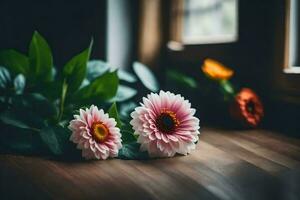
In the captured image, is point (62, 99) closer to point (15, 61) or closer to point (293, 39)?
point (15, 61)

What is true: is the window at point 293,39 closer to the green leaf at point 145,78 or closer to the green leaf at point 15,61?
the green leaf at point 145,78

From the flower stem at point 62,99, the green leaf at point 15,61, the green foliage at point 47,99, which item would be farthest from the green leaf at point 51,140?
the green leaf at point 15,61

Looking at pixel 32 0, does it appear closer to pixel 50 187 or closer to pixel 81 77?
pixel 81 77

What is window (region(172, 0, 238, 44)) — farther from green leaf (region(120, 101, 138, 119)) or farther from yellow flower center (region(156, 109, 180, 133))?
yellow flower center (region(156, 109, 180, 133))

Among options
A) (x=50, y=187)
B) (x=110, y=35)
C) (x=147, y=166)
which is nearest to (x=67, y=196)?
(x=50, y=187)

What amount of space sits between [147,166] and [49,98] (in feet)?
1.16

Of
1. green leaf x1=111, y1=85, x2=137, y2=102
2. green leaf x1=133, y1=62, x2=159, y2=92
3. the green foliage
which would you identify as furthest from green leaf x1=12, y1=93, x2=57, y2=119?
green leaf x1=133, y1=62, x2=159, y2=92

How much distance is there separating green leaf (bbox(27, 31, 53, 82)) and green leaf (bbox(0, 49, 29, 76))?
51mm

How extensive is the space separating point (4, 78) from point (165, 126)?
50 cm

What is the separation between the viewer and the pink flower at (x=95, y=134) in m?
0.83

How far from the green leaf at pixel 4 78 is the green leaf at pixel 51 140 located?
30cm

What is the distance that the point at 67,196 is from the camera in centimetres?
64

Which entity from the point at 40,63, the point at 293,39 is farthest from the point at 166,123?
the point at 293,39

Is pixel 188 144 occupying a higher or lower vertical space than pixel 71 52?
lower
